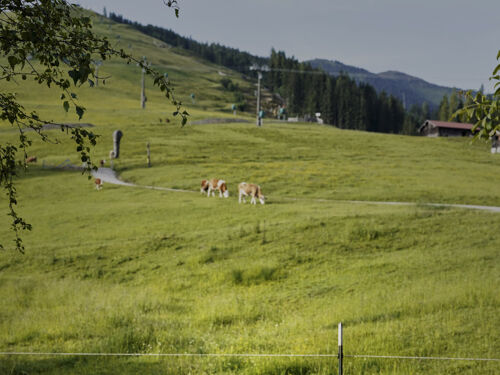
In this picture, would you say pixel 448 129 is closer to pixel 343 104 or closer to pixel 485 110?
pixel 343 104

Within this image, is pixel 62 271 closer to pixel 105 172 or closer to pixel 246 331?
pixel 246 331

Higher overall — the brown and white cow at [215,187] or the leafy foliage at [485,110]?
the leafy foliage at [485,110]

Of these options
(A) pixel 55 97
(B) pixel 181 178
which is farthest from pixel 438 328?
(A) pixel 55 97

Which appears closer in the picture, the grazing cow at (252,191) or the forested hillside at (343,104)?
the grazing cow at (252,191)

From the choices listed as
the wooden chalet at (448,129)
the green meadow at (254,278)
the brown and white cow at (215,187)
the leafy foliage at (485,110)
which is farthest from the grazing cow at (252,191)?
the wooden chalet at (448,129)

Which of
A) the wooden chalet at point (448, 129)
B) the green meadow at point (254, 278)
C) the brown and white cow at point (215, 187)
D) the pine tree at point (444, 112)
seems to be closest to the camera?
the green meadow at point (254, 278)

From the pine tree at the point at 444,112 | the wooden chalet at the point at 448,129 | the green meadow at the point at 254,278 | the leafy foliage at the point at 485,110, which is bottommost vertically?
the green meadow at the point at 254,278

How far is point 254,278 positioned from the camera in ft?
59.0

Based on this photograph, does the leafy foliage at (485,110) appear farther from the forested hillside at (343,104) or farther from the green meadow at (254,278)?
the forested hillside at (343,104)

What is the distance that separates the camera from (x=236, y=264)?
64.4 feet

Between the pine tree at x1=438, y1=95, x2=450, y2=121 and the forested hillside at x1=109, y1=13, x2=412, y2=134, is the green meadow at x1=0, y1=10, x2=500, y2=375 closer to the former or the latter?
the forested hillside at x1=109, y1=13, x2=412, y2=134

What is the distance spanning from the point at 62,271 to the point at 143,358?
12641 mm

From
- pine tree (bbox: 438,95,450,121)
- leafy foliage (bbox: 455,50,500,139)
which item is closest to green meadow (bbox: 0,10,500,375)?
leafy foliage (bbox: 455,50,500,139)

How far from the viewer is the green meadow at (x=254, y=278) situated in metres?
10.0
